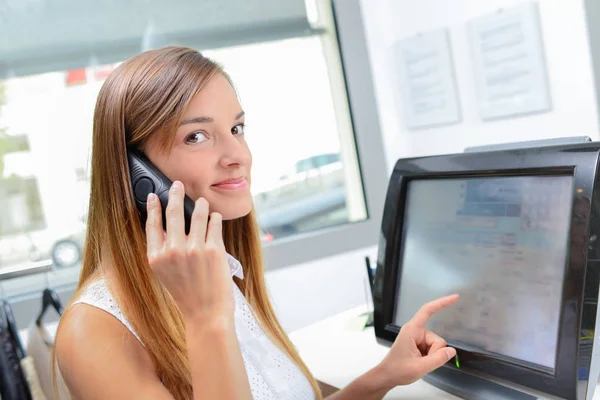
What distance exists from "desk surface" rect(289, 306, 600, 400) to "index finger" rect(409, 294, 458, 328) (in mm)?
149

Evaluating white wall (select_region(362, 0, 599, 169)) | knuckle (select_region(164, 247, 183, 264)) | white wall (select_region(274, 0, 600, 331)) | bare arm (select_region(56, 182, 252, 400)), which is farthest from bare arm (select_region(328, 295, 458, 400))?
white wall (select_region(362, 0, 599, 169))

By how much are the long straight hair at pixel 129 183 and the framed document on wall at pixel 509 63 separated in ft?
3.56

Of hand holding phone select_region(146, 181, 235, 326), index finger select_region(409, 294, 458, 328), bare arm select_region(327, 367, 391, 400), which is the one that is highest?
hand holding phone select_region(146, 181, 235, 326)

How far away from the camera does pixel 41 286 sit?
77.9 inches

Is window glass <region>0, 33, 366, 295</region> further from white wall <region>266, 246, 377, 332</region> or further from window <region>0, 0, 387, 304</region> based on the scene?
white wall <region>266, 246, 377, 332</region>

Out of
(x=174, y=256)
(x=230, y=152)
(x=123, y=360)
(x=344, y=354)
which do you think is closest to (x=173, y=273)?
(x=174, y=256)

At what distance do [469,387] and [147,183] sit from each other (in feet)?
2.04

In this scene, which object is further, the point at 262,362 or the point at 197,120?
the point at 262,362

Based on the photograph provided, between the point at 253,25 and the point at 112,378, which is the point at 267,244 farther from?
the point at 112,378

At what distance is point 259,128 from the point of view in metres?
2.23

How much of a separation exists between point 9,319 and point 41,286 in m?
0.47

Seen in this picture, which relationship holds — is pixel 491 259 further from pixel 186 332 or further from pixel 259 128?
pixel 259 128

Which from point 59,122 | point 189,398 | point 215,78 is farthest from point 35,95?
point 189,398

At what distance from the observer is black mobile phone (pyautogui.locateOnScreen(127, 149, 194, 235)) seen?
3.16 ft
